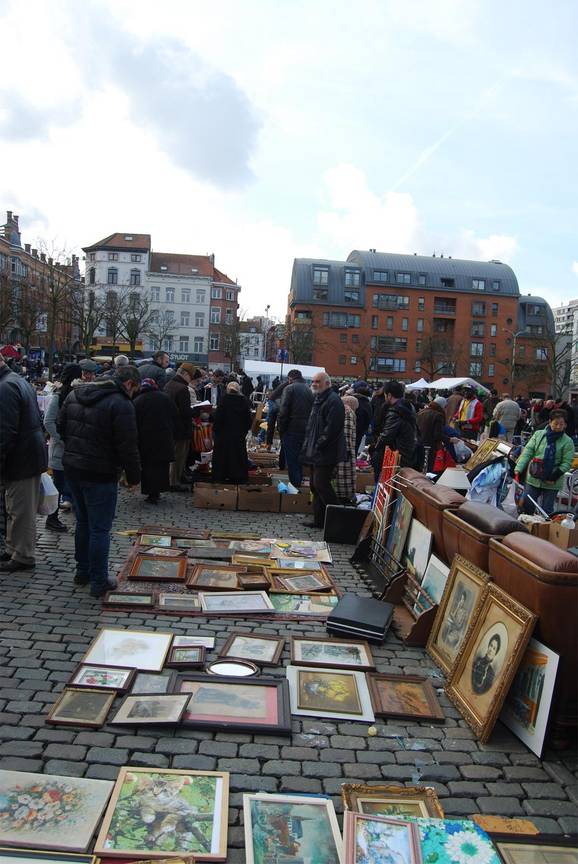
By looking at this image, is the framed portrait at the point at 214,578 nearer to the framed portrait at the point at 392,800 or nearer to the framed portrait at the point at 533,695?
the framed portrait at the point at 533,695

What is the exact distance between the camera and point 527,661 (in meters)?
3.74

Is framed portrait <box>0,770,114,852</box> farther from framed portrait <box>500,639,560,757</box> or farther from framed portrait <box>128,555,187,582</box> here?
framed portrait <box>128,555,187,582</box>

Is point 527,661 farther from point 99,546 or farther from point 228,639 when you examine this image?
point 99,546

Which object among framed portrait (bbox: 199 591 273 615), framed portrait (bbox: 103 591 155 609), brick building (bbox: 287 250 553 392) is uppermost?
brick building (bbox: 287 250 553 392)

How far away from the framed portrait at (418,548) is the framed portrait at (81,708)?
2.73 metres

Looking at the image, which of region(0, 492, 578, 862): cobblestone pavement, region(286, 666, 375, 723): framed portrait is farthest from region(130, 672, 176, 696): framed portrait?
region(286, 666, 375, 723): framed portrait

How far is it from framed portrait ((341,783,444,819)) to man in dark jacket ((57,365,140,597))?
3.20 meters

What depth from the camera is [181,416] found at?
10711mm

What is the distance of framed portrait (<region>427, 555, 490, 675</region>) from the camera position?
4.38m

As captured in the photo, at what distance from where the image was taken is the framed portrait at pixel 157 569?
621cm

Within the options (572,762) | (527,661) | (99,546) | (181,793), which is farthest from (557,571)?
(99,546)

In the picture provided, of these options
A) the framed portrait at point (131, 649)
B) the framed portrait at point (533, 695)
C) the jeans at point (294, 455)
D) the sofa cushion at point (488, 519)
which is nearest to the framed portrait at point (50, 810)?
the framed portrait at point (131, 649)

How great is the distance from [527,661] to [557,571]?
0.54 metres

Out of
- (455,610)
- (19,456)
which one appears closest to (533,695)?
(455,610)
